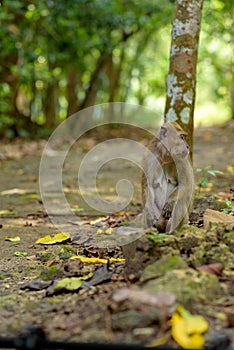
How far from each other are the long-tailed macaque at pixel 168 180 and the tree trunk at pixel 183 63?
1.28 metres

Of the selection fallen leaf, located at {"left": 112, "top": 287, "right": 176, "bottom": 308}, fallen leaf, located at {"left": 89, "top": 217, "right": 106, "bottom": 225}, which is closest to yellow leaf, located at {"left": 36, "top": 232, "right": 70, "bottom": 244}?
fallen leaf, located at {"left": 89, "top": 217, "right": 106, "bottom": 225}

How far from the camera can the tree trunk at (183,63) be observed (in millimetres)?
4855

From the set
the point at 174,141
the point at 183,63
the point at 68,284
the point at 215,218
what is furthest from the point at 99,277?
the point at 183,63

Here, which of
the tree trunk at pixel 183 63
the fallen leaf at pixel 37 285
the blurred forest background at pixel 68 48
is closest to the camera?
the fallen leaf at pixel 37 285

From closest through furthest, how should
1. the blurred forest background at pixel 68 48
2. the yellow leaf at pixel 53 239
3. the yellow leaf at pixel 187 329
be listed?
the yellow leaf at pixel 187 329 < the yellow leaf at pixel 53 239 < the blurred forest background at pixel 68 48

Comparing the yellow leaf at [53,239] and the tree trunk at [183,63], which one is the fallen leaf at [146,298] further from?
→ the tree trunk at [183,63]

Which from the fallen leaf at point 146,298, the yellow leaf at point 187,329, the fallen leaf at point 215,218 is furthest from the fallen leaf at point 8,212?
the yellow leaf at point 187,329

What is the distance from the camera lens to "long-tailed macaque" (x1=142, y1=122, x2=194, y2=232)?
3.57 m

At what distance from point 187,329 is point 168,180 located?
5.23ft

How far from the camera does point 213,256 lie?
2.85m

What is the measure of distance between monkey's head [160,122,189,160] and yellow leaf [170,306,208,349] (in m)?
1.46

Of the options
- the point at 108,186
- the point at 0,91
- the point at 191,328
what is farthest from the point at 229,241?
the point at 0,91

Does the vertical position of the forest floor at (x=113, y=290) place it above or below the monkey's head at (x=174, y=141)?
below

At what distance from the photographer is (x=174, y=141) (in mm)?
3586
